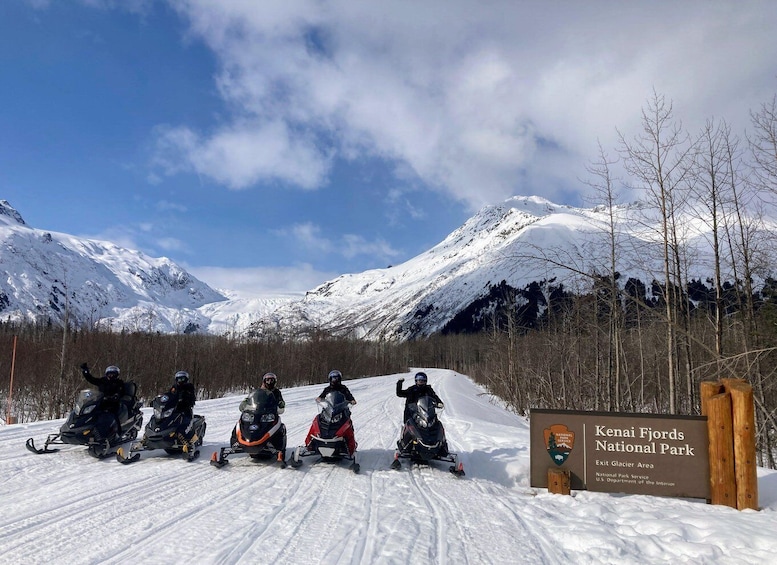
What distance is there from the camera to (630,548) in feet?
17.9

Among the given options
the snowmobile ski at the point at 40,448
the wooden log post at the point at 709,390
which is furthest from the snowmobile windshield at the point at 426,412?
the snowmobile ski at the point at 40,448

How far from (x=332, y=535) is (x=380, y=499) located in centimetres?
171

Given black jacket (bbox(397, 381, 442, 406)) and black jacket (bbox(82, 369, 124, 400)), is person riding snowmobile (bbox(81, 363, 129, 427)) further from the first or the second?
black jacket (bbox(397, 381, 442, 406))

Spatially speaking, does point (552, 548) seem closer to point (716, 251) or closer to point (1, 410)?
point (716, 251)

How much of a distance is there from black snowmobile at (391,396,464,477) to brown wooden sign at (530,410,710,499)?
1.79 meters

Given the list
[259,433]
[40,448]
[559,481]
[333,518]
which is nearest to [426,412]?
[559,481]

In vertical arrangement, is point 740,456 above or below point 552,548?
above

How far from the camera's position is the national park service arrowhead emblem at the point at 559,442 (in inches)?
306

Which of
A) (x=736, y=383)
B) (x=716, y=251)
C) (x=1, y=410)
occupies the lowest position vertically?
(x=1, y=410)

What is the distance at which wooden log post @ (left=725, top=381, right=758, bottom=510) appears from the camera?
6.55m

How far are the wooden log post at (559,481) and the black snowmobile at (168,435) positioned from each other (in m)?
6.34

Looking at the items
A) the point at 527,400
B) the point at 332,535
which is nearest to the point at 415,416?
the point at 332,535

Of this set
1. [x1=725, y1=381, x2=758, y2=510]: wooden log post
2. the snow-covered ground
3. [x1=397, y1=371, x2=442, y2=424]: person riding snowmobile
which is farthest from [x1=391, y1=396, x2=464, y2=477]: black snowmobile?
[x1=725, y1=381, x2=758, y2=510]: wooden log post

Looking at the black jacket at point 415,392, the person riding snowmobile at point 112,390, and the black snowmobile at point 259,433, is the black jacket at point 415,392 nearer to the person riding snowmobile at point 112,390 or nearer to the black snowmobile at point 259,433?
the black snowmobile at point 259,433
